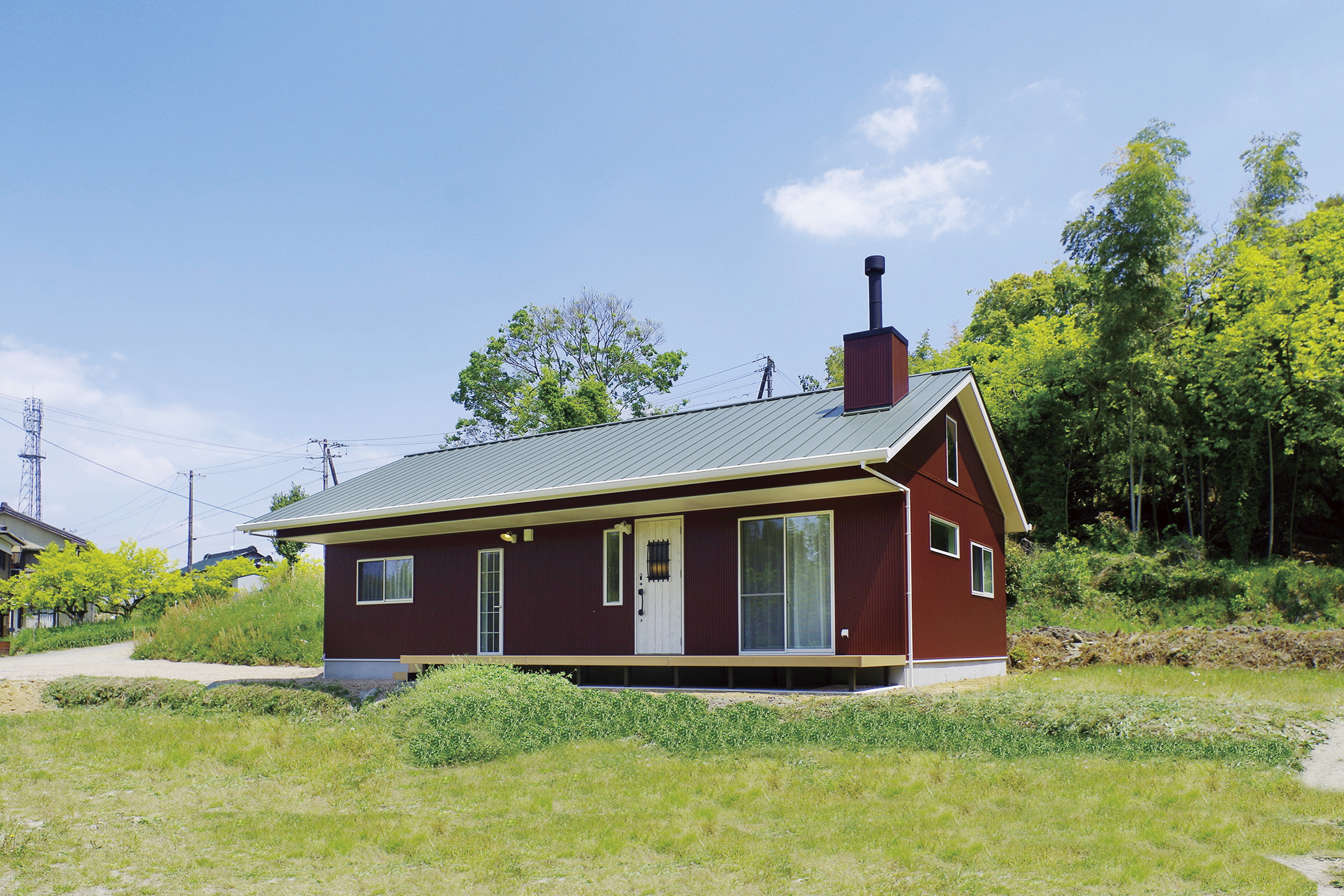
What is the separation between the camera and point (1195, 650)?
15.4m

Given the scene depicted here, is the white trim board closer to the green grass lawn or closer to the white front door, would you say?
the white front door

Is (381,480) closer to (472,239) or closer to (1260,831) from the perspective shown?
(472,239)

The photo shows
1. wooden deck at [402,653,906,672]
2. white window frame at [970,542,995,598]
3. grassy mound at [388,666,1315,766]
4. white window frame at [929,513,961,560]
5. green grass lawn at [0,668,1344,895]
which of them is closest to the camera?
green grass lawn at [0,668,1344,895]

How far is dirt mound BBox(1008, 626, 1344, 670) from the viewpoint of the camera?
582 inches

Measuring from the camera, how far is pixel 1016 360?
27078 millimetres

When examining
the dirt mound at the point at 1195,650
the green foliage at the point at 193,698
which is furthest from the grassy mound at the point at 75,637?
the dirt mound at the point at 1195,650

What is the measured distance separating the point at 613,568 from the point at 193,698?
548 centimetres

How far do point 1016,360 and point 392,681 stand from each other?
64.9 feet

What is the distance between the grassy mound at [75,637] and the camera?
26.2m

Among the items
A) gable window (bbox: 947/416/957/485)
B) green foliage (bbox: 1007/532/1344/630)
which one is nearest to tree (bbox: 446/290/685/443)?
green foliage (bbox: 1007/532/1344/630)

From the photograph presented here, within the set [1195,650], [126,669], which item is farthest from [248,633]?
[1195,650]

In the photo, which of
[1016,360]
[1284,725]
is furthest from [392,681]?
[1016,360]

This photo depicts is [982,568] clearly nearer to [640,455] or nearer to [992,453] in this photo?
[992,453]

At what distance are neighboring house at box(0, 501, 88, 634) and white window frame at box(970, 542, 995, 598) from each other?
29.3 metres
